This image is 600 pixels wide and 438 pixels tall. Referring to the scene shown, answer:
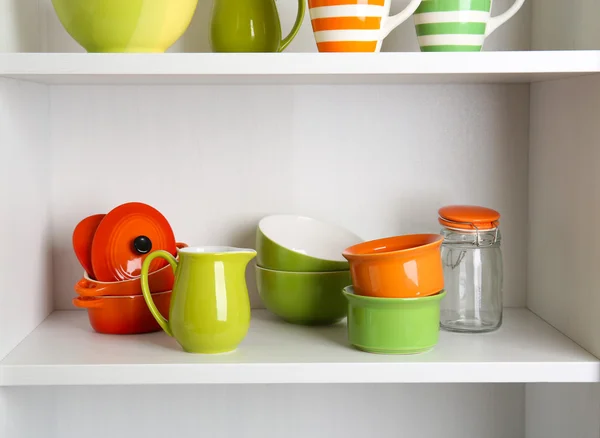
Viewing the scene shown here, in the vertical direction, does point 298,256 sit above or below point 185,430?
above

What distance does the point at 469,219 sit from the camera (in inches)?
41.3

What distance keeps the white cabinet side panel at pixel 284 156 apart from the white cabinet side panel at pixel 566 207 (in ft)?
0.18

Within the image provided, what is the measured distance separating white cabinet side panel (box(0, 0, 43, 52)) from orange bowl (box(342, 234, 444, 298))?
0.51 meters

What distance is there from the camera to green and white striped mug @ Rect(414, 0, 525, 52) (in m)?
0.98

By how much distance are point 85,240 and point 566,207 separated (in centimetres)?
66

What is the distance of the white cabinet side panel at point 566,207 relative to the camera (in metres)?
0.97

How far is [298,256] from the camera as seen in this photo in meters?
1.09

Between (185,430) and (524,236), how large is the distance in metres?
0.62

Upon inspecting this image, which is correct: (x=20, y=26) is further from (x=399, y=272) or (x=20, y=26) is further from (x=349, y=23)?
(x=399, y=272)

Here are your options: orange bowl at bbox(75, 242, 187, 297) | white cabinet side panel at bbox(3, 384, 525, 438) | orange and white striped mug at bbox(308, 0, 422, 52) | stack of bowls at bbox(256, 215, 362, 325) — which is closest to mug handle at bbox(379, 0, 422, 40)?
orange and white striped mug at bbox(308, 0, 422, 52)

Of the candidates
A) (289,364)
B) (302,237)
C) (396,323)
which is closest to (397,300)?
(396,323)

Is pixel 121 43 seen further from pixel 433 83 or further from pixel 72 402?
pixel 72 402

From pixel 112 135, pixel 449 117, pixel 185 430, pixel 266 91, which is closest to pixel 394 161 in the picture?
pixel 449 117

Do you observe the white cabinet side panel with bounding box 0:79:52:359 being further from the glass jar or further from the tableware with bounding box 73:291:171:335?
the glass jar
